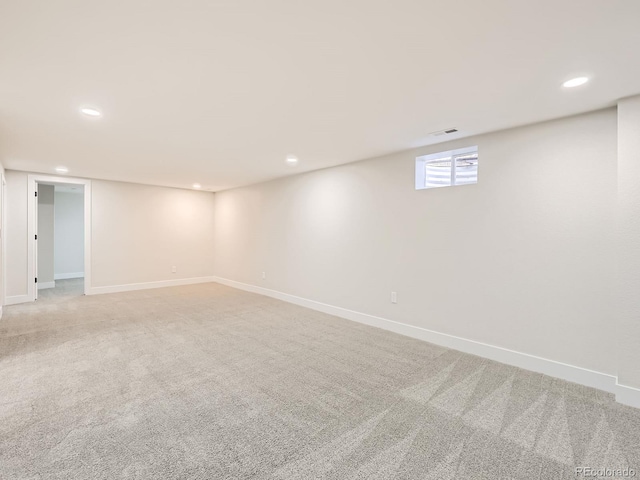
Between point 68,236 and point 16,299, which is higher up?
point 68,236

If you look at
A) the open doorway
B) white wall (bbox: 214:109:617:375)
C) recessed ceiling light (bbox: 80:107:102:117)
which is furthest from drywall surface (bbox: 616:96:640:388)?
the open doorway

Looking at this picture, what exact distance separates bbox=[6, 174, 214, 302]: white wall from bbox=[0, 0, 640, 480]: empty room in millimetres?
1078

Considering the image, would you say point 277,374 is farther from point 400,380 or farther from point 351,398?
point 400,380

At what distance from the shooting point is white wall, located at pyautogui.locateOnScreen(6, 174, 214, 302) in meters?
5.34

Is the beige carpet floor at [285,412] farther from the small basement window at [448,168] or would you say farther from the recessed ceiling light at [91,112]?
the recessed ceiling light at [91,112]

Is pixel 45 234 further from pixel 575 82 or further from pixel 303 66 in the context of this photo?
pixel 575 82

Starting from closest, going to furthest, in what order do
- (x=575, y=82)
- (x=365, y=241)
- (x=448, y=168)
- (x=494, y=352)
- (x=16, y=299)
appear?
(x=575, y=82) → (x=494, y=352) → (x=448, y=168) → (x=365, y=241) → (x=16, y=299)

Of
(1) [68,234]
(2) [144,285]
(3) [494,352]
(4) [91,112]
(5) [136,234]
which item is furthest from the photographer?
(1) [68,234]

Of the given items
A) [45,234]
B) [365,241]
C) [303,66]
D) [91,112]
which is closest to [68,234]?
[45,234]

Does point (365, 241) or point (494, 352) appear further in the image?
point (365, 241)

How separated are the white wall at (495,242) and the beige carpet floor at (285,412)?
439mm

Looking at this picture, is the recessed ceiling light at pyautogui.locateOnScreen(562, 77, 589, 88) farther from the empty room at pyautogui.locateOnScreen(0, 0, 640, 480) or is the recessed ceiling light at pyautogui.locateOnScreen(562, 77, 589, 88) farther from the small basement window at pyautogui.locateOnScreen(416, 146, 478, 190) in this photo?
the small basement window at pyautogui.locateOnScreen(416, 146, 478, 190)

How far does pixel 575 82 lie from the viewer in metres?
2.11

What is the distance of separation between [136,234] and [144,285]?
1.13 m
